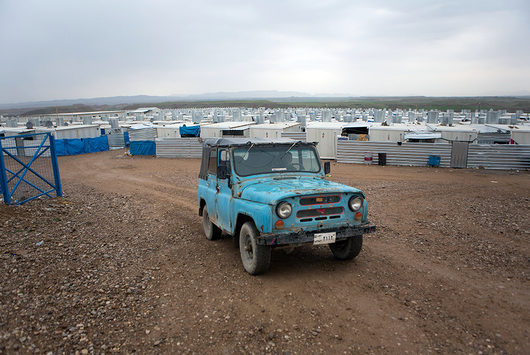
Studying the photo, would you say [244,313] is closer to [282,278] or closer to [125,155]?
[282,278]

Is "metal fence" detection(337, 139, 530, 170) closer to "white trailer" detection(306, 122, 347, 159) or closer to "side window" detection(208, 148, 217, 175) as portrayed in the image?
"white trailer" detection(306, 122, 347, 159)

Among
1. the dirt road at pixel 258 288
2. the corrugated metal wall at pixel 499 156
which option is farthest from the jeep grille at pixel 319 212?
the corrugated metal wall at pixel 499 156

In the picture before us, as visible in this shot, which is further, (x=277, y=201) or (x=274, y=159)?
(x=274, y=159)

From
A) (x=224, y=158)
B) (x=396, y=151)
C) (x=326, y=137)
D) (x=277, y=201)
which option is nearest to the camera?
(x=277, y=201)

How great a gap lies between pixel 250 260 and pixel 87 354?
2.83 metres

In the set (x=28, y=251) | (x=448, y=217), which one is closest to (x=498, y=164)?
(x=448, y=217)

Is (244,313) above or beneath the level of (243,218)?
beneath

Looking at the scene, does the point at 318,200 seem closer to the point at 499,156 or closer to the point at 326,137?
the point at 499,156

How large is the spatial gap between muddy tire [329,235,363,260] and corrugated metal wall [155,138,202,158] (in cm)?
2173

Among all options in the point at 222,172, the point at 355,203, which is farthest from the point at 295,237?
the point at 222,172

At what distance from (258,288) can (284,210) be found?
1.37m

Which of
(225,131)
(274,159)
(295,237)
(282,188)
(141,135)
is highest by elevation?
(274,159)

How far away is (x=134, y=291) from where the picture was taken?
6035 mm

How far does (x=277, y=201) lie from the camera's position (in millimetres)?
5656
